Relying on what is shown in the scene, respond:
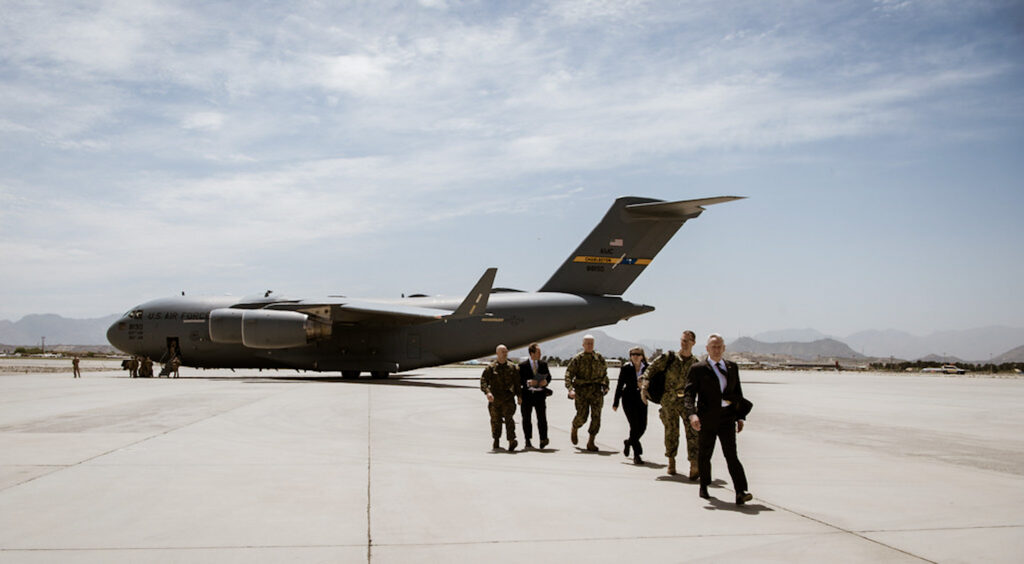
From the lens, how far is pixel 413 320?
26.3 m

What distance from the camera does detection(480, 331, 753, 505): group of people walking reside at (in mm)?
7020

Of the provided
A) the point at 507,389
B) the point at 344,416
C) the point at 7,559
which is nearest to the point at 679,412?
the point at 507,389

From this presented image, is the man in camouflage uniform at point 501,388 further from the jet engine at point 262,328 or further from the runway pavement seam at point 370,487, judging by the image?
the jet engine at point 262,328

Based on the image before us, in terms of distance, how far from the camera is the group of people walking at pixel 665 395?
7.02 meters

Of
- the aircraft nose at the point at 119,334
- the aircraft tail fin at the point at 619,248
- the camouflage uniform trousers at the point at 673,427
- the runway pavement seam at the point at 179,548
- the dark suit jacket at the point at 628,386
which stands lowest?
the runway pavement seam at the point at 179,548

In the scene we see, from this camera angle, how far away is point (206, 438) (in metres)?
10.4

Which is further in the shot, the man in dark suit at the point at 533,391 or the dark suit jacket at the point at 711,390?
the man in dark suit at the point at 533,391

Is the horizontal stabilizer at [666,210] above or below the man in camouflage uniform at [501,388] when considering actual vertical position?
above

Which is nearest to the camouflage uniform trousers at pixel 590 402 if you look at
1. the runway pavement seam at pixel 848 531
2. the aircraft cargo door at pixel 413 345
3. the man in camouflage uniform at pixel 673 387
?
the man in camouflage uniform at pixel 673 387

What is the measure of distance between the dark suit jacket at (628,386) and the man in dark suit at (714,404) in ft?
7.74

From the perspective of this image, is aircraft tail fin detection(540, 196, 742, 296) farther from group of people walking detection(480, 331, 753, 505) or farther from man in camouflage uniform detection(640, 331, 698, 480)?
man in camouflage uniform detection(640, 331, 698, 480)

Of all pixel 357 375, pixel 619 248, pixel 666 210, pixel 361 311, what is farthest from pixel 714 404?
pixel 357 375

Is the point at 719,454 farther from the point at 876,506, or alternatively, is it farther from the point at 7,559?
the point at 7,559

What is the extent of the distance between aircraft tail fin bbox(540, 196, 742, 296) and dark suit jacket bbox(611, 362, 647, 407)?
18.5 metres
